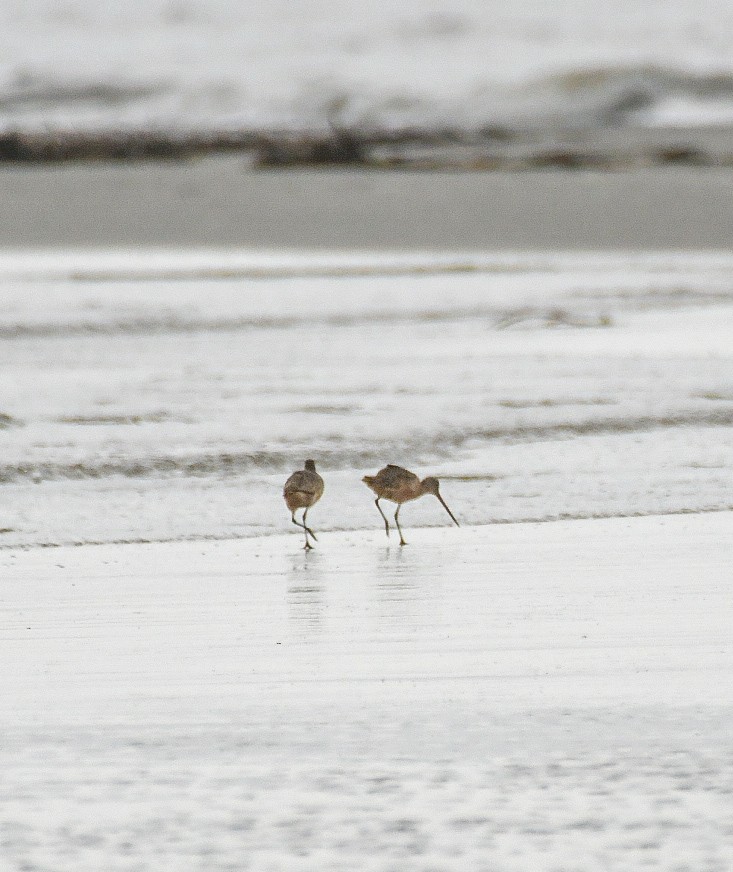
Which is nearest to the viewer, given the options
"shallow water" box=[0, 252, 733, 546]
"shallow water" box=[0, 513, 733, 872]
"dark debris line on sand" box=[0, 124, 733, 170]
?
"shallow water" box=[0, 513, 733, 872]

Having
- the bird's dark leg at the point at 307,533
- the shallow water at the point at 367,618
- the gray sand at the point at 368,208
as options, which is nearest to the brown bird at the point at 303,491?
the bird's dark leg at the point at 307,533

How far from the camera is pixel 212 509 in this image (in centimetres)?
617

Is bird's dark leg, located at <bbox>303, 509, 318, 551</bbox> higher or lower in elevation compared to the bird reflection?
higher

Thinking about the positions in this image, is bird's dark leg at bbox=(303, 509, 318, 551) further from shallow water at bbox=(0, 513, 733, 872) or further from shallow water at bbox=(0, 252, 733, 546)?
shallow water at bbox=(0, 252, 733, 546)

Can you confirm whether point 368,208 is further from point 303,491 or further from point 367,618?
point 367,618

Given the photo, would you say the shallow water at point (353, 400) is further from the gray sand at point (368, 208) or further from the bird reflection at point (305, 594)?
the gray sand at point (368, 208)

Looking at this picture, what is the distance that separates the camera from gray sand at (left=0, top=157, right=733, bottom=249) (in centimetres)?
2183

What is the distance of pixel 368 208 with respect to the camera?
23688mm

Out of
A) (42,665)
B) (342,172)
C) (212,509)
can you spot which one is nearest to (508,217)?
(342,172)

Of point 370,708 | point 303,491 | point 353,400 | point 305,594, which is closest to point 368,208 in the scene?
point 353,400

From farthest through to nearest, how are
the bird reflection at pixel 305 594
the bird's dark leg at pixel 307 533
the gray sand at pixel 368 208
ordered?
the gray sand at pixel 368 208 → the bird's dark leg at pixel 307 533 → the bird reflection at pixel 305 594

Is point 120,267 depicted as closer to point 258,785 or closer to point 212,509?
point 212,509

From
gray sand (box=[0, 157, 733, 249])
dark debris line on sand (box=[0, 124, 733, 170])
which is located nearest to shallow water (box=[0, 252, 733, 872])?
gray sand (box=[0, 157, 733, 249])

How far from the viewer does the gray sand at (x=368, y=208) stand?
21828 millimetres
